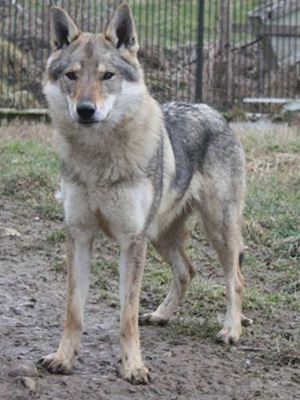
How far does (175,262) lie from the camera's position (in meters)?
6.73

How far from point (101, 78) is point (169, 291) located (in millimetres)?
1960

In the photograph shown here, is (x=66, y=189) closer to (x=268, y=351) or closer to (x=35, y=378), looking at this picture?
(x=35, y=378)

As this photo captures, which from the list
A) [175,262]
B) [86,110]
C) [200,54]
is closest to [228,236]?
[175,262]

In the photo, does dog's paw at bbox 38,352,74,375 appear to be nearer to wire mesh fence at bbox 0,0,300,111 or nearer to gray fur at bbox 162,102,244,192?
gray fur at bbox 162,102,244,192

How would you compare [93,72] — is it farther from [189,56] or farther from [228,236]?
[189,56]

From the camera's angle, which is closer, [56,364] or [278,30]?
[56,364]

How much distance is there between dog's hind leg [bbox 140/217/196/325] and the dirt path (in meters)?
0.21

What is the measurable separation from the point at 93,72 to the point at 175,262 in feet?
6.14

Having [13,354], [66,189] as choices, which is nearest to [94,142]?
[66,189]

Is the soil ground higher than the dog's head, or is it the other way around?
the dog's head

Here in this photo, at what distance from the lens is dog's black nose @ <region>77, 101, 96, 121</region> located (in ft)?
16.9

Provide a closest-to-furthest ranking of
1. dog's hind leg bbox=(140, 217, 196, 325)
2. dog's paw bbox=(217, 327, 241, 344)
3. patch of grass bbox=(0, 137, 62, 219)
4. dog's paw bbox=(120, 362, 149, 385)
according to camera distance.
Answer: dog's paw bbox=(120, 362, 149, 385) < dog's paw bbox=(217, 327, 241, 344) < dog's hind leg bbox=(140, 217, 196, 325) < patch of grass bbox=(0, 137, 62, 219)

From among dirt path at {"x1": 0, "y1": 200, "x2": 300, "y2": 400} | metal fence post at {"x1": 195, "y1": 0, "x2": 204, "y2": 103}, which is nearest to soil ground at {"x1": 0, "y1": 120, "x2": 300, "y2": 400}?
dirt path at {"x1": 0, "y1": 200, "x2": 300, "y2": 400}

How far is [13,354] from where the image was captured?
5.58 meters
